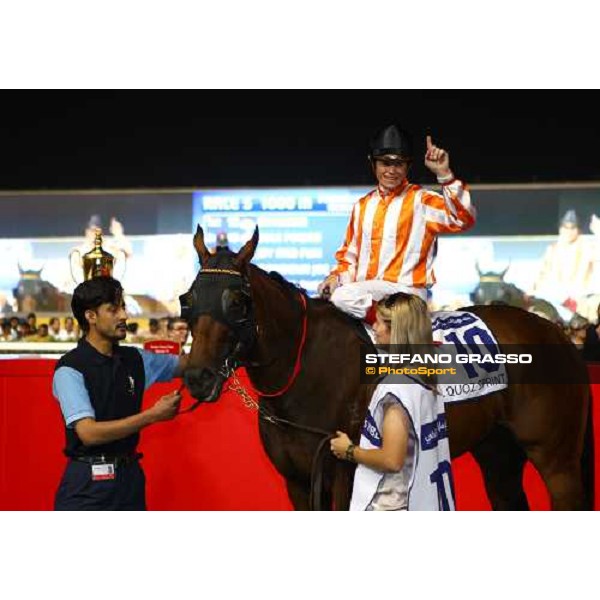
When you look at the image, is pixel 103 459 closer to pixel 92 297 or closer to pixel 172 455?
pixel 92 297

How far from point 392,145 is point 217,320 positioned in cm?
102

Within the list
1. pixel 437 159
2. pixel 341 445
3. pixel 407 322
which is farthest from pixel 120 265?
pixel 407 322

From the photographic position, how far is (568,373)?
381 centimetres

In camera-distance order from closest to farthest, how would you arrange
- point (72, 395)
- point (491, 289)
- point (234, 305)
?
point (72, 395) < point (234, 305) < point (491, 289)

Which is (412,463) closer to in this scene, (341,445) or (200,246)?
(341,445)

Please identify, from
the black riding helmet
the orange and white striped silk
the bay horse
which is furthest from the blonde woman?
the black riding helmet

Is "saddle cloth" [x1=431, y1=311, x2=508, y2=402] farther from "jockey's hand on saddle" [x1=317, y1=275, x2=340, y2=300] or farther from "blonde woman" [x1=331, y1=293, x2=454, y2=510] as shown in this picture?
"blonde woman" [x1=331, y1=293, x2=454, y2=510]

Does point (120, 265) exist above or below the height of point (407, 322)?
above

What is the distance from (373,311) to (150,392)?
1.26m

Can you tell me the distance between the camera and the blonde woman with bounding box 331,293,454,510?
8.75 ft

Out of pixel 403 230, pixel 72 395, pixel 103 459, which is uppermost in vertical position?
pixel 403 230

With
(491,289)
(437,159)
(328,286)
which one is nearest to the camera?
(437,159)

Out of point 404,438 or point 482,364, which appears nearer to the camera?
point 404,438

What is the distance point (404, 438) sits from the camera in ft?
8.71
